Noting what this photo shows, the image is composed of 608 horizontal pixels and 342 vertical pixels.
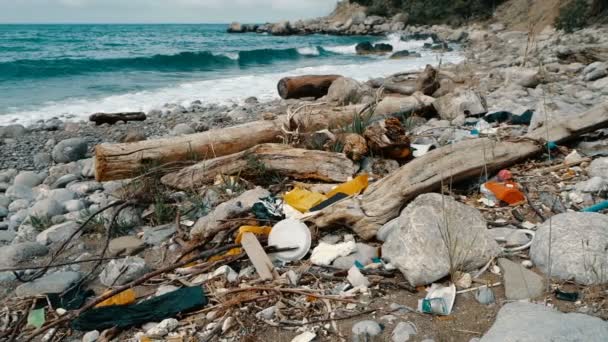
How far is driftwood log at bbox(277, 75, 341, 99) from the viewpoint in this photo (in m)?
8.06

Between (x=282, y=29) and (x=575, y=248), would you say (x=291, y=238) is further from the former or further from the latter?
(x=282, y=29)

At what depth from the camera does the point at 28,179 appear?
512 centimetres

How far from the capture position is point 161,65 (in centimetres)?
1766

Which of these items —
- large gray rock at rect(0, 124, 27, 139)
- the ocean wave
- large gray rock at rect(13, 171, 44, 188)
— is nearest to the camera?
large gray rock at rect(13, 171, 44, 188)

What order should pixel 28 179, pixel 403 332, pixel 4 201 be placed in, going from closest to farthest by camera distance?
pixel 403 332 → pixel 4 201 → pixel 28 179

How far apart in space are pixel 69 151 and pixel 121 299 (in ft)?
14.0

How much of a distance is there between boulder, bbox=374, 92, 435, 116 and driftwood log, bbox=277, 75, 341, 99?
265 centimetres

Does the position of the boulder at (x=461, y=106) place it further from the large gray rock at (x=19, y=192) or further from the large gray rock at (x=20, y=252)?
the large gray rock at (x=19, y=192)

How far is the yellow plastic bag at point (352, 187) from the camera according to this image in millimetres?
3109

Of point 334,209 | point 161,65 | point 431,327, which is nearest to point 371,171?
point 334,209

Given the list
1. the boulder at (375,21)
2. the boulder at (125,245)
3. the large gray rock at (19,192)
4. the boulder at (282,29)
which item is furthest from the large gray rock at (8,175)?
the boulder at (282,29)

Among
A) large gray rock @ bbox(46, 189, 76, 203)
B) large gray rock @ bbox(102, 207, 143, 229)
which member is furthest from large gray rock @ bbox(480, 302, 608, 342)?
large gray rock @ bbox(46, 189, 76, 203)

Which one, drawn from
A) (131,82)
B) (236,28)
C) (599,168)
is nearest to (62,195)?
(599,168)

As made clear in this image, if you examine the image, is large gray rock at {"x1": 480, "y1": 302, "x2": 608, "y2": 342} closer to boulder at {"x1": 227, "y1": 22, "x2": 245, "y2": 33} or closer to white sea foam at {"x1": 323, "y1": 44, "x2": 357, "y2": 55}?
white sea foam at {"x1": 323, "y1": 44, "x2": 357, "y2": 55}
